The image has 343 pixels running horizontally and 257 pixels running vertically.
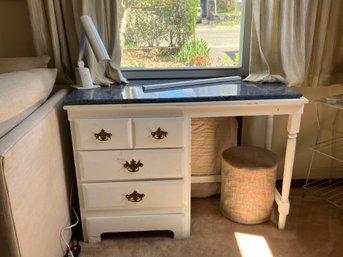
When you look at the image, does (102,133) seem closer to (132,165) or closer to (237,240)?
(132,165)

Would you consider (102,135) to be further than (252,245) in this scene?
No

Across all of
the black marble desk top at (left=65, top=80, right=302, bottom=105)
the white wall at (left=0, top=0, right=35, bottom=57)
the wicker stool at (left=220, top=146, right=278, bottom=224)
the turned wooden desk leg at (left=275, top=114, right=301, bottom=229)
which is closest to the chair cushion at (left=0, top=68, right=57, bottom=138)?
the black marble desk top at (left=65, top=80, right=302, bottom=105)

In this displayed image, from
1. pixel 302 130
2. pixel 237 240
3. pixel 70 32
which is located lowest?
pixel 237 240

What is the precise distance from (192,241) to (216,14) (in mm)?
1203

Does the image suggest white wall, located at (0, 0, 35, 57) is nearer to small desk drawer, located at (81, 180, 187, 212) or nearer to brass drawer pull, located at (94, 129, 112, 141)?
brass drawer pull, located at (94, 129, 112, 141)

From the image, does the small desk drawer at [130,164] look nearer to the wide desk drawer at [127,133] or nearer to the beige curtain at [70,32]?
the wide desk drawer at [127,133]

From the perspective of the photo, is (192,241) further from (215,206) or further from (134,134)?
(134,134)

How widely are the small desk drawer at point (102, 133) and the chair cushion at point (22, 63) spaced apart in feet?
1.31

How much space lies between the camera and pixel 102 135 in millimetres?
1405

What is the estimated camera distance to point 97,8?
1595 mm

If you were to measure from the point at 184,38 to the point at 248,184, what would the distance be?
2.82 ft

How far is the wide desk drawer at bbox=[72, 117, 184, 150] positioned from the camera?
1.39 meters

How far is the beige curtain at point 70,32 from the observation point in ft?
5.16

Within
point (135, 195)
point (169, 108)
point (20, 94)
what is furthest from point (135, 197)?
point (20, 94)
